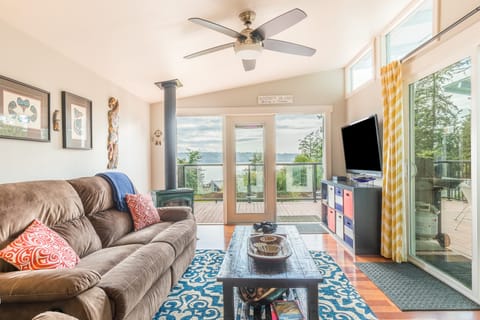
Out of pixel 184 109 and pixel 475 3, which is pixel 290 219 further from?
pixel 475 3

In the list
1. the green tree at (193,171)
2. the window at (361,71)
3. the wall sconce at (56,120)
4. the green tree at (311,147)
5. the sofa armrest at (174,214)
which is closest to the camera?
the wall sconce at (56,120)

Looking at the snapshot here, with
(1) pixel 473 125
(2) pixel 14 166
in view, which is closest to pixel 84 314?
(2) pixel 14 166

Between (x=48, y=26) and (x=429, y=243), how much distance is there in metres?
4.03

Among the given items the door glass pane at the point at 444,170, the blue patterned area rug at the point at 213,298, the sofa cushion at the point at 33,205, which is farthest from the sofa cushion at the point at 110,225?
the door glass pane at the point at 444,170

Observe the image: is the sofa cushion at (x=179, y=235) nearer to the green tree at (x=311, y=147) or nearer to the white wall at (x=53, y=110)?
the white wall at (x=53, y=110)

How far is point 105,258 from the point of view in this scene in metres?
2.05

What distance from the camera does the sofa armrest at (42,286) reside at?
133 centimetres

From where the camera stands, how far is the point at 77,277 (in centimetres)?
140

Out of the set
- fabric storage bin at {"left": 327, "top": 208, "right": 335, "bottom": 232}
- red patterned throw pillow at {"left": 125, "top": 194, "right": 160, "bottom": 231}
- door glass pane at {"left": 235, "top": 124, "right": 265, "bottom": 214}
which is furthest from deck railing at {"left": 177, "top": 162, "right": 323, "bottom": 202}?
red patterned throw pillow at {"left": 125, "top": 194, "right": 160, "bottom": 231}

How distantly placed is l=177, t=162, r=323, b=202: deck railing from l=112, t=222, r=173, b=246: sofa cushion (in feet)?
7.38

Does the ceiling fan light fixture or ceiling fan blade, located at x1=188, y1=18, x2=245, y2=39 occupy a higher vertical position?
ceiling fan blade, located at x1=188, y1=18, x2=245, y2=39

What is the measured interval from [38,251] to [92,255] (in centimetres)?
53

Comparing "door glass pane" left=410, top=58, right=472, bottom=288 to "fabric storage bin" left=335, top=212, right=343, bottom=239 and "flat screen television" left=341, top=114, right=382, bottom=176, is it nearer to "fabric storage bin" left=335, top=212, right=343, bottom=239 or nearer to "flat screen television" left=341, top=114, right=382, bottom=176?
"flat screen television" left=341, top=114, right=382, bottom=176

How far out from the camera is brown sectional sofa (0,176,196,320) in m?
1.34
